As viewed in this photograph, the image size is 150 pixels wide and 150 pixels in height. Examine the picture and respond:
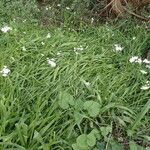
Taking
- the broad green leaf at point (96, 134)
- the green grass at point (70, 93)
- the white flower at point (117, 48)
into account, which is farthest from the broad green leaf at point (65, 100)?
the white flower at point (117, 48)

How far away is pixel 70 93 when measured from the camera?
3.29 meters

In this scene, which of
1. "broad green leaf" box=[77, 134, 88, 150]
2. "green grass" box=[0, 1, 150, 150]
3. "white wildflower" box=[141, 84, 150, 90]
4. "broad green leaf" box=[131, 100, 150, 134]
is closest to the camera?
"broad green leaf" box=[77, 134, 88, 150]

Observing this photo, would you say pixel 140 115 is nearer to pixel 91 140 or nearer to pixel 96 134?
pixel 96 134

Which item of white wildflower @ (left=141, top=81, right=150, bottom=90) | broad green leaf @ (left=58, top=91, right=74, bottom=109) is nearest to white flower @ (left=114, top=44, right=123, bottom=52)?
white wildflower @ (left=141, top=81, right=150, bottom=90)

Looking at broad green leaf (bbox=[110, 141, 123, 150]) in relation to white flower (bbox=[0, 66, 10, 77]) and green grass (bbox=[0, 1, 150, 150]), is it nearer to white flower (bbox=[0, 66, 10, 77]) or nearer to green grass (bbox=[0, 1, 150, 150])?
green grass (bbox=[0, 1, 150, 150])

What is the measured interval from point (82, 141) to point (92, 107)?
1.12 feet

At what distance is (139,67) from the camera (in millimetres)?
3781

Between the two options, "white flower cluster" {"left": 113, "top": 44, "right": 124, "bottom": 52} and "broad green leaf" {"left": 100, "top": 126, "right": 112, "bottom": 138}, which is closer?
"broad green leaf" {"left": 100, "top": 126, "right": 112, "bottom": 138}

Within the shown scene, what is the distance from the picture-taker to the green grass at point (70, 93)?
282cm

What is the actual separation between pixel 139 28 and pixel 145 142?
2.10 m

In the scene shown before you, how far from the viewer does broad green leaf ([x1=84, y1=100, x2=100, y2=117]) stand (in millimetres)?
2932

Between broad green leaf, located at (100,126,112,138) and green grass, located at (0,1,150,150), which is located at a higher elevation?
green grass, located at (0,1,150,150)

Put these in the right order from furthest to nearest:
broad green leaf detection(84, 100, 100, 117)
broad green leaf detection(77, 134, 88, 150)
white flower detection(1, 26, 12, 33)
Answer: white flower detection(1, 26, 12, 33) → broad green leaf detection(84, 100, 100, 117) → broad green leaf detection(77, 134, 88, 150)

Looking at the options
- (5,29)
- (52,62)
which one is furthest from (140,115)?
(5,29)
